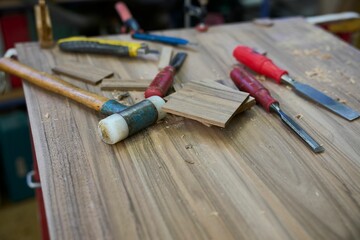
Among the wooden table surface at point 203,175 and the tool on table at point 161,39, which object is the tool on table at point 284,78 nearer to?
the wooden table surface at point 203,175

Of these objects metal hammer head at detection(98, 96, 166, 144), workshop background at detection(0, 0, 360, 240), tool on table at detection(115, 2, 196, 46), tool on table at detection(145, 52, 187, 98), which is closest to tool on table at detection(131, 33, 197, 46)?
tool on table at detection(115, 2, 196, 46)

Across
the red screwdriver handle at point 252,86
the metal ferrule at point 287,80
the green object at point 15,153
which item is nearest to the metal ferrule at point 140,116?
the red screwdriver handle at point 252,86

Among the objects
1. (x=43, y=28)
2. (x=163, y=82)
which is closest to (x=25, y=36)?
(x=43, y=28)

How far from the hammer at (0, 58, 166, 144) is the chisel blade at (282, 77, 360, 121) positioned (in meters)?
0.32

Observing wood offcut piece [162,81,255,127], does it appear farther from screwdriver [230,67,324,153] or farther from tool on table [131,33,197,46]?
tool on table [131,33,197,46]

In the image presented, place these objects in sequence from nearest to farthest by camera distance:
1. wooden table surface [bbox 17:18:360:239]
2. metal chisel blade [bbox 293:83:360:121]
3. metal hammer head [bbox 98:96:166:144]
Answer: wooden table surface [bbox 17:18:360:239], metal hammer head [bbox 98:96:166:144], metal chisel blade [bbox 293:83:360:121]

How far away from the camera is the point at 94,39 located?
1.07m

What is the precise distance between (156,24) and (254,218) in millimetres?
1701

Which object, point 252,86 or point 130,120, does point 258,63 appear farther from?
point 130,120

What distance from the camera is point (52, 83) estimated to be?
0.85 meters

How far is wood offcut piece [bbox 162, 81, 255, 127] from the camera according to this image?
2.39 ft

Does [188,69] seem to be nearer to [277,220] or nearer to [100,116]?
[100,116]

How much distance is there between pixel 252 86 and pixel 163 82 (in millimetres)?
197

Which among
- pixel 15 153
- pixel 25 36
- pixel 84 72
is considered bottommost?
pixel 15 153
